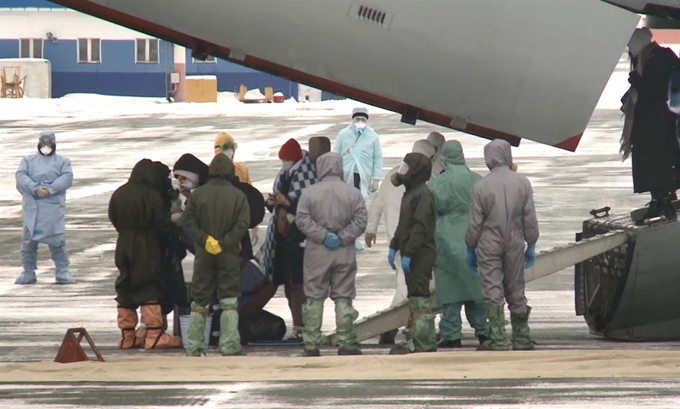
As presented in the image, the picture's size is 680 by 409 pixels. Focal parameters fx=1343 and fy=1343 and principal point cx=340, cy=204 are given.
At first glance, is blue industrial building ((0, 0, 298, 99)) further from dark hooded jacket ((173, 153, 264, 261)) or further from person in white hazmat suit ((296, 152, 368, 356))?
person in white hazmat suit ((296, 152, 368, 356))

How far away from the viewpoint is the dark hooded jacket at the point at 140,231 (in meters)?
12.3

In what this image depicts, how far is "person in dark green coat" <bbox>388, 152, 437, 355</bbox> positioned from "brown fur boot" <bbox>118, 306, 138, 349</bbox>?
8.33 ft

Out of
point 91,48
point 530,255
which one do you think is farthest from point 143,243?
point 91,48

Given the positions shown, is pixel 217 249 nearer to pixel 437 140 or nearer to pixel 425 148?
pixel 425 148

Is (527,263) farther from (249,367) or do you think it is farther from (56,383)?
(56,383)

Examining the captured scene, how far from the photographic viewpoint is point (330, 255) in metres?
11.7

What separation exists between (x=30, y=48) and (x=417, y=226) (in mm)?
61141

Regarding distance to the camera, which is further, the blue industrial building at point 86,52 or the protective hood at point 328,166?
the blue industrial building at point 86,52

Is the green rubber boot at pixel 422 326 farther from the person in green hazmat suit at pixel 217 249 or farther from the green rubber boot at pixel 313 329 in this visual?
the person in green hazmat suit at pixel 217 249

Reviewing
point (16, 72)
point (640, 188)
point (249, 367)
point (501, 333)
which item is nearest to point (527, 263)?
point (501, 333)

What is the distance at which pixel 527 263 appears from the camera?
480 inches

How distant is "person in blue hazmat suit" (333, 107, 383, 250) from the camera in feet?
66.8

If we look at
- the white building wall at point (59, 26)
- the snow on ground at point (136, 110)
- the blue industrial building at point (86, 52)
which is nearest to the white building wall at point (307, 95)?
the blue industrial building at point (86, 52)

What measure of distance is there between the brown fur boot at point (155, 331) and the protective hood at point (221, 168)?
145 cm
